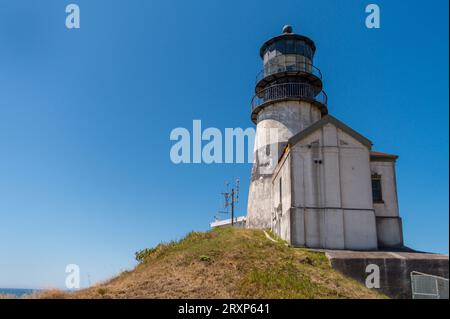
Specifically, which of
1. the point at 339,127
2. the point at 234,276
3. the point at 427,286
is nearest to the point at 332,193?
the point at 339,127

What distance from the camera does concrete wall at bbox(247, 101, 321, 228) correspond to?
2658 cm

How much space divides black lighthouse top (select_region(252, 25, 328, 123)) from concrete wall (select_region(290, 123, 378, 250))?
738cm

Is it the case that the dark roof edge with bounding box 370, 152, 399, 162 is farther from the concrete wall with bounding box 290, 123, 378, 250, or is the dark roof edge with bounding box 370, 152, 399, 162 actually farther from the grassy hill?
the grassy hill

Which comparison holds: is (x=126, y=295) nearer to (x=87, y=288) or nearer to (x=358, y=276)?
(x=87, y=288)

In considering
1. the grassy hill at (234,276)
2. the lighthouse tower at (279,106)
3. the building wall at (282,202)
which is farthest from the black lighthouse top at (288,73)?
the grassy hill at (234,276)

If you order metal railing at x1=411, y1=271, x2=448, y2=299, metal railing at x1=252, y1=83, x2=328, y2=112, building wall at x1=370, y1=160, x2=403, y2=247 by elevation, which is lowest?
metal railing at x1=411, y1=271, x2=448, y2=299

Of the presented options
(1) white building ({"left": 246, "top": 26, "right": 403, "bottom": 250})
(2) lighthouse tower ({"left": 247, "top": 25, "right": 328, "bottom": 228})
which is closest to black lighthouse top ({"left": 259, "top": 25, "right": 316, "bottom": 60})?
(2) lighthouse tower ({"left": 247, "top": 25, "right": 328, "bottom": 228})

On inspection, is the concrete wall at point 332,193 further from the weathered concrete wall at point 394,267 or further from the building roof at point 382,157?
the weathered concrete wall at point 394,267

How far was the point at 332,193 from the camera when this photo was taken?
1959 centimetres

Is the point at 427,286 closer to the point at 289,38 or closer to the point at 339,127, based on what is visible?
the point at 339,127

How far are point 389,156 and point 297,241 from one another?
6.92 metres

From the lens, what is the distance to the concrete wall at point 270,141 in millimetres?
26578
